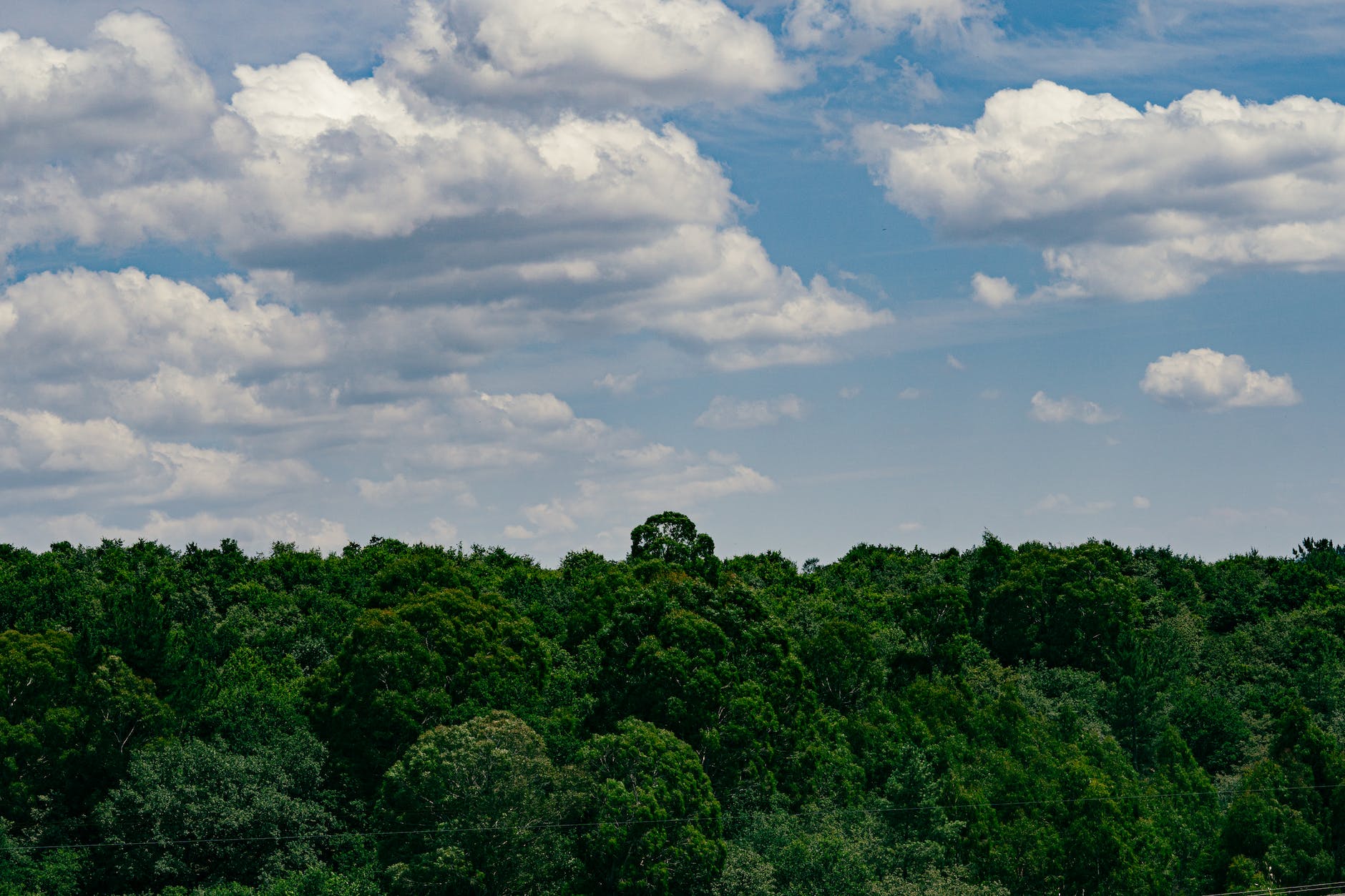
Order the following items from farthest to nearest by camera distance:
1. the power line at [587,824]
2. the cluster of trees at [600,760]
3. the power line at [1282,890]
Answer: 1. the power line at [1282,890]
2. the cluster of trees at [600,760]
3. the power line at [587,824]

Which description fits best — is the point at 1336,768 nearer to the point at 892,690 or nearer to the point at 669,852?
the point at 892,690

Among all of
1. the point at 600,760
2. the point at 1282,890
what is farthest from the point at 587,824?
the point at 1282,890

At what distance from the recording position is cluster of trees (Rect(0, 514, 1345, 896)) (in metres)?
55.7

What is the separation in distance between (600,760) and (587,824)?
2.57m

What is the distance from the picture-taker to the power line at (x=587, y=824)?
54906mm

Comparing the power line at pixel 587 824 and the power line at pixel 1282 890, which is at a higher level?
the power line at pixel 587 824

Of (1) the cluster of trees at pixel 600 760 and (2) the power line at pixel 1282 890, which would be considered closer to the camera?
(1) the cluster of trees at pixel 600 760

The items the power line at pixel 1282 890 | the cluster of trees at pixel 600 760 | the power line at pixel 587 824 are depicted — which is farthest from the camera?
the power line at pixel 1282 890

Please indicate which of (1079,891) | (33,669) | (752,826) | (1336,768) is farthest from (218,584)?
(1336,768)

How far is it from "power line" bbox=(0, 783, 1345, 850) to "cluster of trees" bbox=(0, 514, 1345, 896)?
0.17 metres

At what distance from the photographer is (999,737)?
8188 cm

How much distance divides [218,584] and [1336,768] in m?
76.3

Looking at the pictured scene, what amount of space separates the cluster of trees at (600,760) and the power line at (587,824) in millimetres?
167

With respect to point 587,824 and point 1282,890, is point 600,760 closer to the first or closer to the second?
point 587,824
